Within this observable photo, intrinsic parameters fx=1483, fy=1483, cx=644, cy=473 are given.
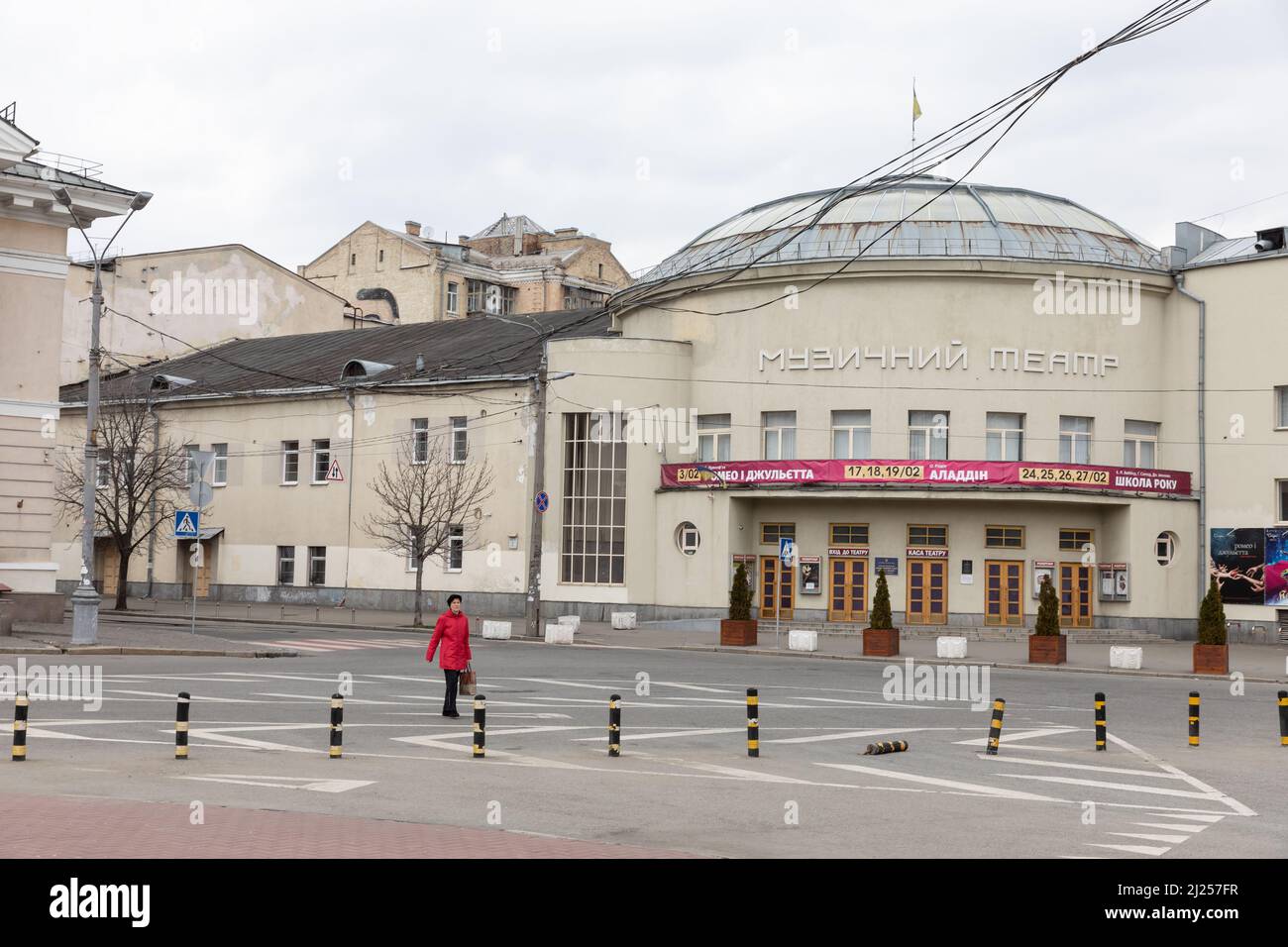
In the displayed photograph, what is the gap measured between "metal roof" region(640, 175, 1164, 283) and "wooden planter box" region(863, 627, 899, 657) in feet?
44.7

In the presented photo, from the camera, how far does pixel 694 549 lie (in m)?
48.0

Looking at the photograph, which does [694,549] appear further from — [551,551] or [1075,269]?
[1075,269]

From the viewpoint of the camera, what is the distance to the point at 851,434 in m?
46.9

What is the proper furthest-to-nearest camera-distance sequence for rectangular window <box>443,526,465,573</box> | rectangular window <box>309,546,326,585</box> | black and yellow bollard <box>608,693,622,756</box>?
rectangular window <box>309,546,326,585</box> < rectangular window <box>443,526,465,573</box> < black and yellow bollard <box>608,693,622,756</box>

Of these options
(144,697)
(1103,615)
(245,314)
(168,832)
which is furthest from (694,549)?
(168,832)

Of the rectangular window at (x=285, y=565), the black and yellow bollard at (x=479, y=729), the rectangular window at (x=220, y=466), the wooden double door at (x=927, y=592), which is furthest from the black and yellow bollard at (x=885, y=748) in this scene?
the rectangular window at (x=220, y=466)

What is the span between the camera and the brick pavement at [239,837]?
9.62 m

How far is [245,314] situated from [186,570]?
16.4 meters

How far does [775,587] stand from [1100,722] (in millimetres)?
30343

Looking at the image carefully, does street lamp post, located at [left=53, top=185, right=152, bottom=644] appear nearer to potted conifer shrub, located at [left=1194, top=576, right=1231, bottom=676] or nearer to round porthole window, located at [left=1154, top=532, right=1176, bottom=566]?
potted conifer shrub, located at [left=1194, top=576, right=1231, bottom=676]

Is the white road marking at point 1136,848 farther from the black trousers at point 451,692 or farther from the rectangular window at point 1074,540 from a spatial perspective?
the rectangular window at point 1074,540

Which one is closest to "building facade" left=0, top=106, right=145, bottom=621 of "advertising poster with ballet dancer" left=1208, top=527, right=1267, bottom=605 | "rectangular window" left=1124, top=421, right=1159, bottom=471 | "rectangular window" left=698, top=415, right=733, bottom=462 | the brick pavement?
"rectangular window" left=698, top=415, right=733, bottom=462

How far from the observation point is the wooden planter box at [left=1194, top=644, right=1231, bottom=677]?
108ft

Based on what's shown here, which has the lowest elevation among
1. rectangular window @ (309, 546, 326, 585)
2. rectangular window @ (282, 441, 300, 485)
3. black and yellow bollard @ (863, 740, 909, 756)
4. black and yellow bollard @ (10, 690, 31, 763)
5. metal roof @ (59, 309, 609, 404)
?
black and yellow bollard @ (863, 740, 909, 756)
